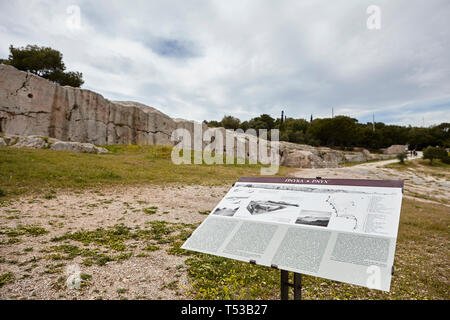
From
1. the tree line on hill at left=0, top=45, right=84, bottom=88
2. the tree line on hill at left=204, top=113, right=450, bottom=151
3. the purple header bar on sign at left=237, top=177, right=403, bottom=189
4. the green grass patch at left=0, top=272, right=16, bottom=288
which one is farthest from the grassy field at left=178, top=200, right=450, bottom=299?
the tree line on hill at left=204, top=113, right=450, bottom=151

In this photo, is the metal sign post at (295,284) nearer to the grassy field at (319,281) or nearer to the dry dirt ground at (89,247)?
the grassy field at (319,281)

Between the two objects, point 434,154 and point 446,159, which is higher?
point 434,154

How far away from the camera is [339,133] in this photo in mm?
50312

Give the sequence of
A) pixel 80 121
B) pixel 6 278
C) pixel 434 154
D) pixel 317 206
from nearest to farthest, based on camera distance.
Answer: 1. pixel 317 206
2. pixel 6 278
3. pixel 80 121
4. pixel 434 154

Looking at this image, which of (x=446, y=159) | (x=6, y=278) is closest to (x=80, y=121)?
(x=6, y=278)

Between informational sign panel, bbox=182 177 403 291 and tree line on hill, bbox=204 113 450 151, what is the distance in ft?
140

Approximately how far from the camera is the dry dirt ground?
3455 mm

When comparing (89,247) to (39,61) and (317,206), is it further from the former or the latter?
(39,61)

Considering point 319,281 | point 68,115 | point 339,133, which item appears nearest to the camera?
point 319,281

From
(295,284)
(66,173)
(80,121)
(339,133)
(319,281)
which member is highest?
(339,133)

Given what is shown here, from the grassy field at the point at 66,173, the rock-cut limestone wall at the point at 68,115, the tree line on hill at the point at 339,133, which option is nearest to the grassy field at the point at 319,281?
the grassy field at the point at 66,173

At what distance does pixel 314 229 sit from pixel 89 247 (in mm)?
4290

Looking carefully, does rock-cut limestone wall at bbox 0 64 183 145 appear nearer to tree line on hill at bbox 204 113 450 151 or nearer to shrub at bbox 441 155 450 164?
tree line on hill at bbox 204 113 450 151

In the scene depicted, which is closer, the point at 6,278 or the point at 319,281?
the point at 6,278
